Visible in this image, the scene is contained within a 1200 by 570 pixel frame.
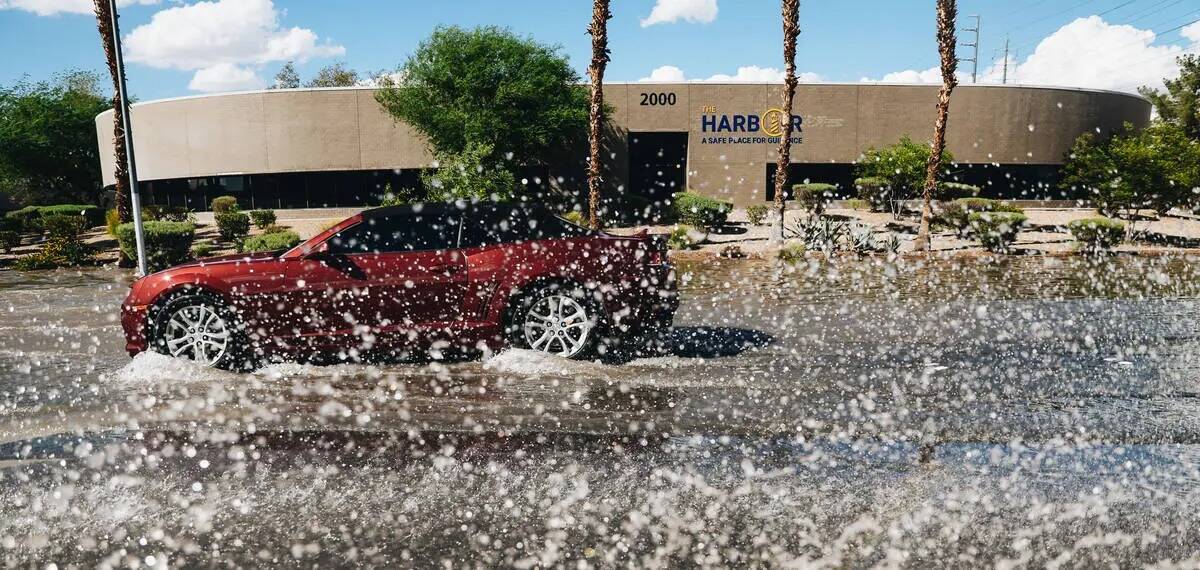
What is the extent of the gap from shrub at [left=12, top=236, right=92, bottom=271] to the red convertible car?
1830 cm

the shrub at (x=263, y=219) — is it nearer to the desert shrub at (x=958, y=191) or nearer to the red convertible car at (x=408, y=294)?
the red convertible car at (x=408, y=294)

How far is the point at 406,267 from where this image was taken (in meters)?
6.89

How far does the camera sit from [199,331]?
704cm

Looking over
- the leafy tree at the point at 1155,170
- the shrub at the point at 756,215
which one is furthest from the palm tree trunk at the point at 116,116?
the leafy tree at the point at 1155,170

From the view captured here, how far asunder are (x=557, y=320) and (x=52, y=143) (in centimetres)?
5038

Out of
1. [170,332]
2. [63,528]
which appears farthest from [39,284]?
[63,528]

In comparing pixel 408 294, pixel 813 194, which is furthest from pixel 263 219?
pixel 408 294

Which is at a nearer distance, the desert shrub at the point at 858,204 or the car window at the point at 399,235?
the car window at the point at 399,235

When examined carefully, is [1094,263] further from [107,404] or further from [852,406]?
[107,404]

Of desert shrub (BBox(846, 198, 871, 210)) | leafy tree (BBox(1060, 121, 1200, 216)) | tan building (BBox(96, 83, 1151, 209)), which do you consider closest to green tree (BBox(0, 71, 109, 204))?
tan building (BBox(96, 83, 1151, 209))

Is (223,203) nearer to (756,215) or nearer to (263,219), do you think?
(263,219)

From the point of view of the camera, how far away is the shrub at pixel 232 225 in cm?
2777

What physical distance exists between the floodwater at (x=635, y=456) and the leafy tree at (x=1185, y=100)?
2650 inches

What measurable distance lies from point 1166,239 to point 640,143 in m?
19.4
